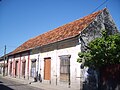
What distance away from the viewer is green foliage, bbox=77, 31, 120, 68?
12.7 m

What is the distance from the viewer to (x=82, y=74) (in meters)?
15.4

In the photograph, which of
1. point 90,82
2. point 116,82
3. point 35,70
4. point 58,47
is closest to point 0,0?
point 116,82

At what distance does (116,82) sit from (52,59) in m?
8.10

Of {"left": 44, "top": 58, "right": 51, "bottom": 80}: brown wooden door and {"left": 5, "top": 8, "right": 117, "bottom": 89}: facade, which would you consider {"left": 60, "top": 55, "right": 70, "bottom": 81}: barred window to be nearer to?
{"left": 5, "top": 8, "right": 117, "bottom": 89}: facade

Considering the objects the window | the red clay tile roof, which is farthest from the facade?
the window

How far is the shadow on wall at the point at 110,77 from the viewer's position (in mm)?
12627

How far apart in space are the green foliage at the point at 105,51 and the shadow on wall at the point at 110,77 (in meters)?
0.49

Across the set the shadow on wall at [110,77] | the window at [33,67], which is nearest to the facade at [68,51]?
the window at [33,67]

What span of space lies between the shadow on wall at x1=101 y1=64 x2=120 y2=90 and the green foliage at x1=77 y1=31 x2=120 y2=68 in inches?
19.2

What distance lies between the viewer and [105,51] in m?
12.8

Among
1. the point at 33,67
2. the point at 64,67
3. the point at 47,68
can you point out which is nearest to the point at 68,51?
the point at 64,67

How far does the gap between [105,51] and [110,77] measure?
1767mm

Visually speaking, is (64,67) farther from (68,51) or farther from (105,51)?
(105,51)

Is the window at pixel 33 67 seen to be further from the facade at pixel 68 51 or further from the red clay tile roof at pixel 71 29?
the red clay tile roof at pixel 71 29
